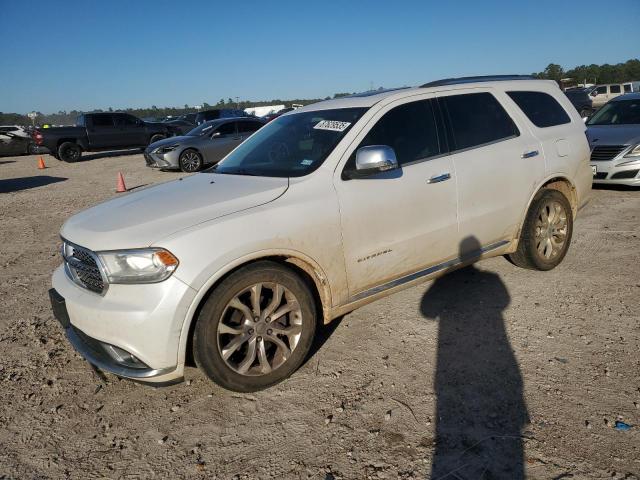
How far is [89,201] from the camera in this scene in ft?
33.2

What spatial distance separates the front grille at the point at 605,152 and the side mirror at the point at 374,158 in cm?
644

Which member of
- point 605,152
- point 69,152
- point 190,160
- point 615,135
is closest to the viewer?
point 605,152

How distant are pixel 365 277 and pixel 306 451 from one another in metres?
1.25

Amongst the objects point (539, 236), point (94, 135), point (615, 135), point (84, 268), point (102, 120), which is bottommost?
point (539, 236)

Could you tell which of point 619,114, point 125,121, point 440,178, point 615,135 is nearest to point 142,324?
point 440,178

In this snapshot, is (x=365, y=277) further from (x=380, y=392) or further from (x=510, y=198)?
(x=510, y=198)

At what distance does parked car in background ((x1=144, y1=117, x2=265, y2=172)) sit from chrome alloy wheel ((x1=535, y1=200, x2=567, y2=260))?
1125cm

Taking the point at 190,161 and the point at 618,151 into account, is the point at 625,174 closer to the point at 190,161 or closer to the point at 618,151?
the point at 618,151

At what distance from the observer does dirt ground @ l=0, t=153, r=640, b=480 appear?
2.36 metres

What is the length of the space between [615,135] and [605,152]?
41 cm

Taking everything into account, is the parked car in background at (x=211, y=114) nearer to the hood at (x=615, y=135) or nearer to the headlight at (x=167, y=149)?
the headlight at (x=167, y=149)

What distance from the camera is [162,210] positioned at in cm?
288

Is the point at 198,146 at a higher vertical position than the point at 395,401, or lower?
higher

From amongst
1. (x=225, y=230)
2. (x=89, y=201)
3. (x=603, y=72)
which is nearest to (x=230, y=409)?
(x=225, y=230)
